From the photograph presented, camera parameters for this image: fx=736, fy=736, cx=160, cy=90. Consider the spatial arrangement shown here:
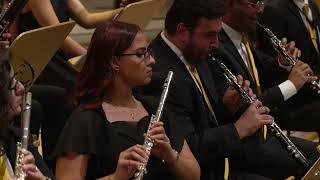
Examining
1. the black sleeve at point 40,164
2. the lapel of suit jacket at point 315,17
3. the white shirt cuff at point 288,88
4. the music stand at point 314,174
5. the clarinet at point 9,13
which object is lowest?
the white shirt cuff at point 288,88

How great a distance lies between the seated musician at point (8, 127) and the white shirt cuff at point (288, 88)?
3.90 feet

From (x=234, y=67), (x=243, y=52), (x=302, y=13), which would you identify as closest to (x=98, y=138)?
(x=234, y=67)

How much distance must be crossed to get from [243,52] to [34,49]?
34.1 inches

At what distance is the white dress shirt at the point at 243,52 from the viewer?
2.78m

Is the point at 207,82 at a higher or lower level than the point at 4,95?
lower

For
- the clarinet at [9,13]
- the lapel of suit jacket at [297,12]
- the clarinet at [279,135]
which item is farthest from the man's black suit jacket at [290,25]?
the clarinet at [9,13]

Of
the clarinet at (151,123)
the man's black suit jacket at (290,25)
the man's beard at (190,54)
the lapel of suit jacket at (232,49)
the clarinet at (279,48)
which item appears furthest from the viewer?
the man's black suit jacket at (290,25)

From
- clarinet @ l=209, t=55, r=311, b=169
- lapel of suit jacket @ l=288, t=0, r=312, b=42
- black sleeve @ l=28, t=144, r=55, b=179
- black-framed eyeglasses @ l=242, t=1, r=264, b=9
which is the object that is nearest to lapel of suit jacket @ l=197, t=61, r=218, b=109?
clarinet @ l=209, t=55, r=311, b=169

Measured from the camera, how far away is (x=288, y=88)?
2830 mm

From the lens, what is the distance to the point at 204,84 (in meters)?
2.47

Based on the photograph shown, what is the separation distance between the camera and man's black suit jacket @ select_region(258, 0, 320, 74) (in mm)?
3195

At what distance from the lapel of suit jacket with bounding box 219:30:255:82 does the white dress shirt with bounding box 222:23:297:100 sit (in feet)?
0.06

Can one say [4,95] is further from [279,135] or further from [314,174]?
[279,135]

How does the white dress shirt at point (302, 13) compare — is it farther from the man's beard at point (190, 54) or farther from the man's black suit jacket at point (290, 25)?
the man's beard at point (190, 54)
